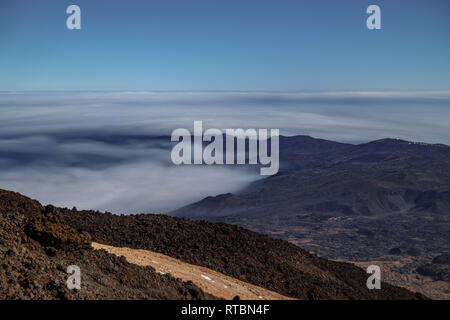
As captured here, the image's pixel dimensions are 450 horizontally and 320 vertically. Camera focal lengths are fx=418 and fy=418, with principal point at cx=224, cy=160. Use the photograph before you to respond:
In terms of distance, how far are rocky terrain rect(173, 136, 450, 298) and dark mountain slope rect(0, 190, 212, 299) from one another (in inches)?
1278

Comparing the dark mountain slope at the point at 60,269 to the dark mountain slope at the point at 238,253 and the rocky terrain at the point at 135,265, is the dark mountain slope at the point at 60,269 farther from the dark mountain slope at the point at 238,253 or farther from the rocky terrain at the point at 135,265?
the dark mountain slope at the point at 238,253

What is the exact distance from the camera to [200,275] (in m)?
11.7

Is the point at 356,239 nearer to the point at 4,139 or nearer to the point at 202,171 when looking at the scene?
the point at 202,171

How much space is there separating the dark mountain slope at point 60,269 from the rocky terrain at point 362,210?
32.5m

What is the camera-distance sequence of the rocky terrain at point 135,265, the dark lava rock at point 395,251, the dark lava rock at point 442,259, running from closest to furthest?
the rocky terrain at point 135,265, the dark lava rock at point 442,259, the dark lava rock at point 395,251

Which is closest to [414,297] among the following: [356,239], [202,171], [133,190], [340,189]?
[356,239]

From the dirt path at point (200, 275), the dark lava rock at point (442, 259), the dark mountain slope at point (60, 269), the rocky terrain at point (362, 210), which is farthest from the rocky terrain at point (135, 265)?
the dark lava rock at point (442, 259)

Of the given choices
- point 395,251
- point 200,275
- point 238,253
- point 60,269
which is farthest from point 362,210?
point 60,269

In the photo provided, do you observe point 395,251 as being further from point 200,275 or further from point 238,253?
point 200,275

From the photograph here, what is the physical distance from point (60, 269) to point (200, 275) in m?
4.21

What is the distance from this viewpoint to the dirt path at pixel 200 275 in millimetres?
10914

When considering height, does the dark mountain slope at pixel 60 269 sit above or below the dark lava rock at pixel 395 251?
above

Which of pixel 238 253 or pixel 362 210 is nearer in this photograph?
pixel 238 253

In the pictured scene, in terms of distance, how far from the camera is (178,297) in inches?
374
